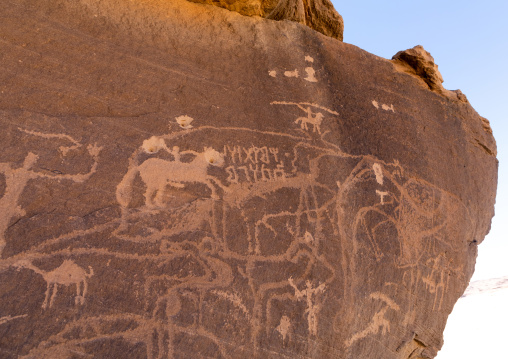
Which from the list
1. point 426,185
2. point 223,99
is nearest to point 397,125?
point 426,185

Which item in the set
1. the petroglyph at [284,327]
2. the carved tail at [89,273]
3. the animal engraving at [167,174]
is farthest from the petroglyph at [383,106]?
the carved tail at [89,273]

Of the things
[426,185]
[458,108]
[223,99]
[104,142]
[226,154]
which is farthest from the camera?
[458,108]

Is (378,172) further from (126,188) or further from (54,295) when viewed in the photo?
(54,295)

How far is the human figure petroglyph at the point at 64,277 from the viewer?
83.3 inches

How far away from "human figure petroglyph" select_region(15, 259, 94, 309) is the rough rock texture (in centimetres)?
242

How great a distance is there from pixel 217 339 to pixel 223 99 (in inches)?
65.4

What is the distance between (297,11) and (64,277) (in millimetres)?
3098

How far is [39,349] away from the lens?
198cm

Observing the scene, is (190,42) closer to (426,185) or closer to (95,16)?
(95,16)

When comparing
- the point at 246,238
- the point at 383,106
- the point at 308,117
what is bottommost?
the point at 246,238

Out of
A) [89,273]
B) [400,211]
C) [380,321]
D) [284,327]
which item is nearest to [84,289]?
[89,273]

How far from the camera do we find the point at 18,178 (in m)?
2.30

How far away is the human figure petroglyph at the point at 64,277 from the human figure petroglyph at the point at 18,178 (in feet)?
0.70

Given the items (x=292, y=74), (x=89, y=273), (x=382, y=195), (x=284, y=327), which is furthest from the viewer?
(x=292, y=74)
